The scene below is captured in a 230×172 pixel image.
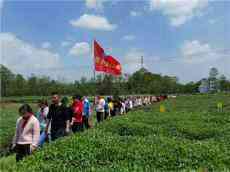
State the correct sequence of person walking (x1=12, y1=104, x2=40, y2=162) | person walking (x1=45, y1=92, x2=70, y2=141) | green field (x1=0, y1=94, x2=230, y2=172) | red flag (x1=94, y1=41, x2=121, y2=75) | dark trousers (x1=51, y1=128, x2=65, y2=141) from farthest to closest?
1. red flag (x1=94, y1=41, x2=121, y2=75)
2. dark trousers (x1=51, y1=128, x2=65, y2=141)
3. person walking (x1=45, y1=92, x2=70, y2=141)
4. person walking (x1=12, y1=104, x2=40, y2=162)
5. green field (x1=0, y1=94, x2=230, y2=172)

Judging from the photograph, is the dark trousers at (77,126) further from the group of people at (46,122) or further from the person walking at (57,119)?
the person walking at (57,119)

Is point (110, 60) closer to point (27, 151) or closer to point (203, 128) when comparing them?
point (203, 128)

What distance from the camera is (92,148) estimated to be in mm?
8930

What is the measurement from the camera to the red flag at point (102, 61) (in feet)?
81.3

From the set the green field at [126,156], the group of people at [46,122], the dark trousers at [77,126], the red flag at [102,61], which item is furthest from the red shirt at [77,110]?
the red flag at [102,61]

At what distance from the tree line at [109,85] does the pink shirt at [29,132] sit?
6336 cm

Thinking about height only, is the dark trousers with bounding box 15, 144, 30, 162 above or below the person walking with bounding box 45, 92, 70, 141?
below

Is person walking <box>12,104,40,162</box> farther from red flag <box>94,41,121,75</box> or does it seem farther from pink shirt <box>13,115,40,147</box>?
red flag <box>94,41,121,75</box>

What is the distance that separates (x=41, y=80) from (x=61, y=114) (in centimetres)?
8741

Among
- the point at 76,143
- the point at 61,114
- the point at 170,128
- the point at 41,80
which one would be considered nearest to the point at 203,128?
the point at 170,128

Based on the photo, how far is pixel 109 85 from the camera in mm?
85125

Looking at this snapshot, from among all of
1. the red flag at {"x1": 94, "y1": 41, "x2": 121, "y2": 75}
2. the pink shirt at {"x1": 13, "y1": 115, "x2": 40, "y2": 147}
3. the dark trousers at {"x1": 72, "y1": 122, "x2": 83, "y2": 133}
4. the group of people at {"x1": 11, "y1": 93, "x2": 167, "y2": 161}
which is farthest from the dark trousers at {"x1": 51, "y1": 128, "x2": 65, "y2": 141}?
the red flag at {"x1": 94, "y1": 41, "x2": 121, "y2": 75}

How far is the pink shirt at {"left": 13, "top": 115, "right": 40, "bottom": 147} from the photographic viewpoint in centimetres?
864

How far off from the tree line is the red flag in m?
43.6
